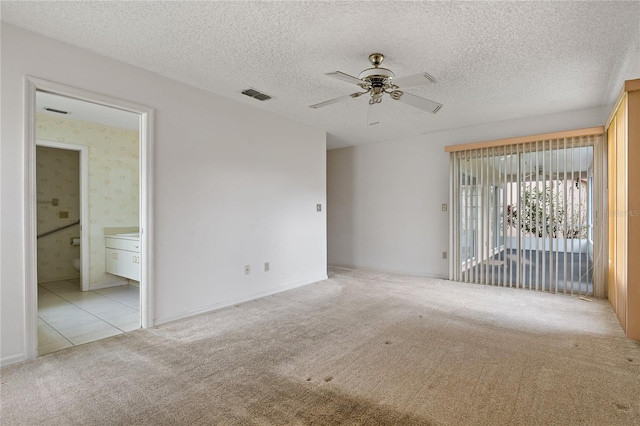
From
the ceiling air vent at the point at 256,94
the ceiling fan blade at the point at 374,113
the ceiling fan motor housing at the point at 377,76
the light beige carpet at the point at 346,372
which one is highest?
the ceiling air vent at the point at 256,94

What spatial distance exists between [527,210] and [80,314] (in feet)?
19.4

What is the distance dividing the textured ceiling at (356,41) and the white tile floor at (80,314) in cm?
259

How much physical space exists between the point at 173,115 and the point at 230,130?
74 centimetres

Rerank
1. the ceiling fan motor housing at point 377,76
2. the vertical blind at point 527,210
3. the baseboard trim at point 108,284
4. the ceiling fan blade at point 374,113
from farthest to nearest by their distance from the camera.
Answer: the baseboard trim at point 108,284 < the vertical blind at point 527,210 < the ceiling fan blade at point 374,113 < the ceiling fan motor housing at point 377,76

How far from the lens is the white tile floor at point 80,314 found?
2.92m

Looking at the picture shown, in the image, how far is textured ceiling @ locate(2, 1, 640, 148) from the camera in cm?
223

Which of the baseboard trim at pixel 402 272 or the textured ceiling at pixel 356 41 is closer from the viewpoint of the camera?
the textured ceiling at pixel 356 41

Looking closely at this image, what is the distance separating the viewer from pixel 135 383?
6.96 feet

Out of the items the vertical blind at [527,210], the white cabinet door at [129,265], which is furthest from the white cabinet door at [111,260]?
the vertical blind at [527,210]

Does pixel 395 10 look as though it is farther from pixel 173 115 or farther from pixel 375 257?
pixel 375 257

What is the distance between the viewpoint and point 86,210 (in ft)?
15.9

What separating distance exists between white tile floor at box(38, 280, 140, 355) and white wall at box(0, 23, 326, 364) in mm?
408

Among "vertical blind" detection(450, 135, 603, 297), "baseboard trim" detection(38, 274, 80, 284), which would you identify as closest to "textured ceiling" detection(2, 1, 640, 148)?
"vertical blind" detection(450, 135, 603, 297)

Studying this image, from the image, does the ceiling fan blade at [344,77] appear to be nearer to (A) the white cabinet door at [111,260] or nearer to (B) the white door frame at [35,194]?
(B) the white door frame at [35,194]
